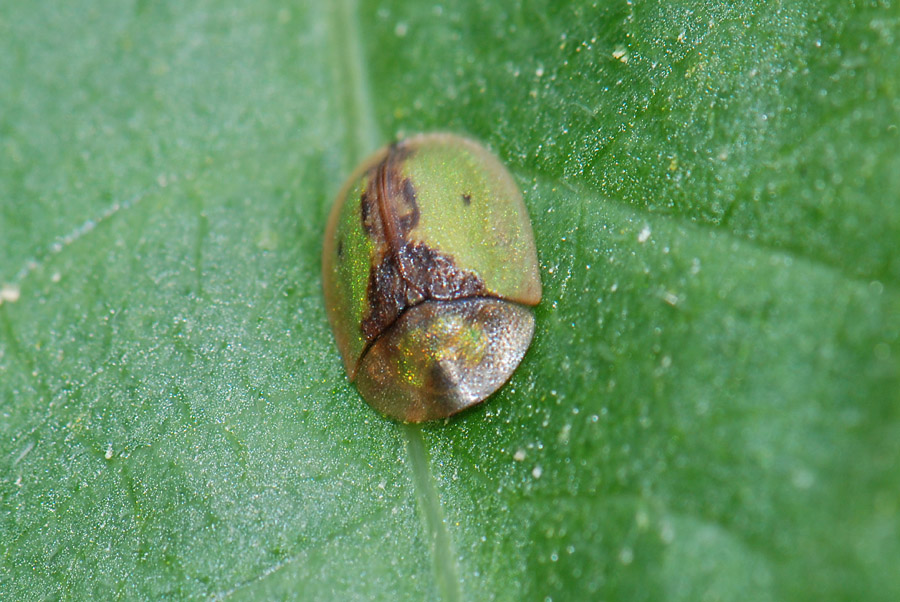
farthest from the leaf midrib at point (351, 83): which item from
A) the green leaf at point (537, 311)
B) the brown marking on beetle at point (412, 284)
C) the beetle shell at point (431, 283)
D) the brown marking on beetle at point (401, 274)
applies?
the brown marking on beetle at point (412, 284)

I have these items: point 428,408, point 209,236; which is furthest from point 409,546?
point 209,236

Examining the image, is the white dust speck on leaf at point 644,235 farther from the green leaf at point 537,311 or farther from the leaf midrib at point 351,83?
the leaf midrib at point 351,83

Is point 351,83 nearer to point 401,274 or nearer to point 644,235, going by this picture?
point 401,274

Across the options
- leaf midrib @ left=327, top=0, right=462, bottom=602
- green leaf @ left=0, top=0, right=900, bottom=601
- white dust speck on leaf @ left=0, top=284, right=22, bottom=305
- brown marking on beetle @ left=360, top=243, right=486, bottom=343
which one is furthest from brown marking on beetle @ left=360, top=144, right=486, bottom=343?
white dust speck on leaf @ left=0, top=284, right=22, bottom=305

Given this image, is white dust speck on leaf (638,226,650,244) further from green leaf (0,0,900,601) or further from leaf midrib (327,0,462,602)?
leaf midrib (327,0,462,602)

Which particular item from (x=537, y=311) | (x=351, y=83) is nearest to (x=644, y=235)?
(x=537, y=311)

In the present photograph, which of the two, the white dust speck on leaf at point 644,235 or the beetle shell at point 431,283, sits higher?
the white dust speck on leaf at point 644,235
